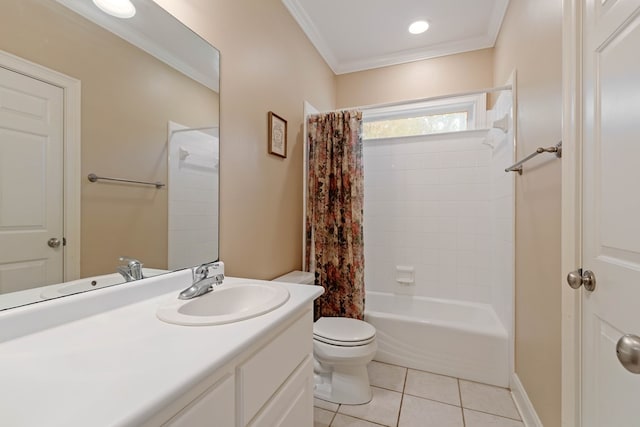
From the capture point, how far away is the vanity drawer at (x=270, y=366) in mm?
733

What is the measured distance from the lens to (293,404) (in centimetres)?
99

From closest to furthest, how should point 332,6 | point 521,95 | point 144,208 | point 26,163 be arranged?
point 26,163
point 144,208
point 521,95
point 332,6

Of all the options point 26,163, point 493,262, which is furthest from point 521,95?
point 26,163

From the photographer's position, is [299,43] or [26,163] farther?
[299,43]

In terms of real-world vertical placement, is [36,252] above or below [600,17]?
below

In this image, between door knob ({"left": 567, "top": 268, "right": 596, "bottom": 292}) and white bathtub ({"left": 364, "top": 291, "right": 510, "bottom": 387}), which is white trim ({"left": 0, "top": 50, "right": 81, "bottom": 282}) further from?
white bathtub ({"left": 364, "top": 291, "right": 510, "bottom": 387})

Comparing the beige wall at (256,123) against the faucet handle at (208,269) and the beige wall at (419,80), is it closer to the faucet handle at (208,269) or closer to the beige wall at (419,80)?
the faucet handle at (208,269)

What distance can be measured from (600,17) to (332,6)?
5.76 ft

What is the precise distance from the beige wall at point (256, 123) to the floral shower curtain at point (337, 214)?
5.9 inches

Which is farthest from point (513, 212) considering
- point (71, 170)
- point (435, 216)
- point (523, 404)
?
point (71, 170)

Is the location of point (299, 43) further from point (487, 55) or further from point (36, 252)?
point (36, 252)

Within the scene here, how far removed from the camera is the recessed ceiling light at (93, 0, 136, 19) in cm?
93

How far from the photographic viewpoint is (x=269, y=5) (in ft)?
6.04

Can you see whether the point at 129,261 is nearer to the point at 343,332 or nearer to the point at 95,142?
the point at 95,142
